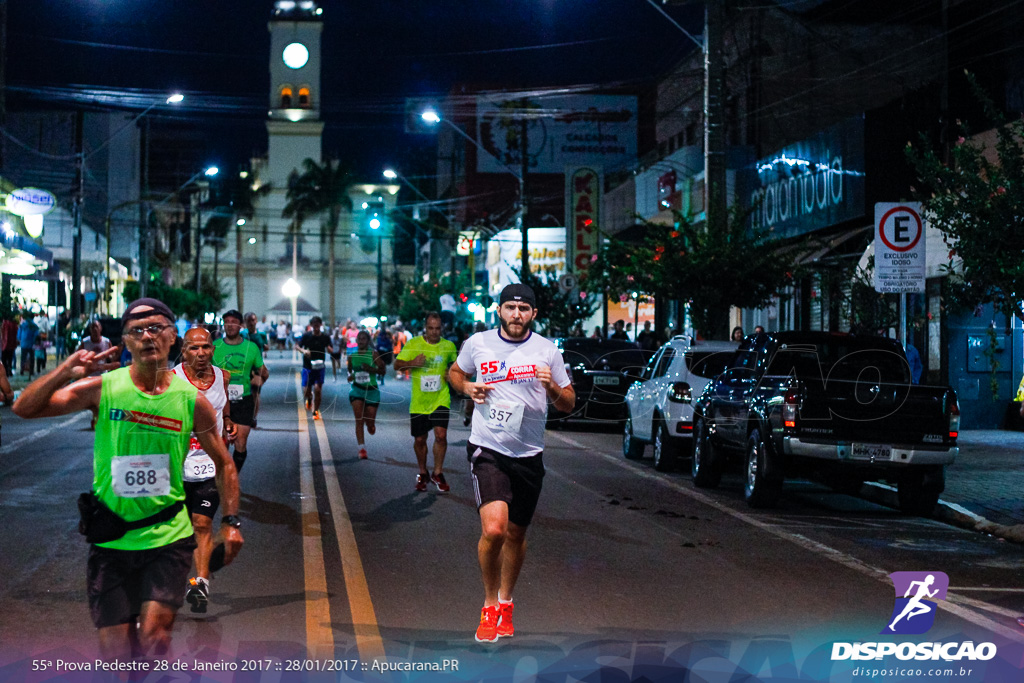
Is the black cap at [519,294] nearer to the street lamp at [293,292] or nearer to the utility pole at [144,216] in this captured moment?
the utility pole at [144,216]

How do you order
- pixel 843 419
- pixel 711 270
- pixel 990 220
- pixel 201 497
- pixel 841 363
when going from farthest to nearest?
pixel 711 270 < pixel 841 363 < pixel 843 419 < pixel 990 220 < pixel 201 497

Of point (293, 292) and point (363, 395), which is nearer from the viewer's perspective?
point (363, 395)

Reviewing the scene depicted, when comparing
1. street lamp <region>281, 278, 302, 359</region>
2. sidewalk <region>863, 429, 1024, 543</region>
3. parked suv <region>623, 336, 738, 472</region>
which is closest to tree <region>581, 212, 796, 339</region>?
sidewalk <region>863, 429, 1024, 543</region>

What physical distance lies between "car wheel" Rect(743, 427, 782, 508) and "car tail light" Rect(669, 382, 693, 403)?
2857mm

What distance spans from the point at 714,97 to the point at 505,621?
1831cm

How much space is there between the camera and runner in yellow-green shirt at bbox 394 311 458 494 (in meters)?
13.8

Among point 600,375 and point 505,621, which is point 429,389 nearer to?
point 505,621

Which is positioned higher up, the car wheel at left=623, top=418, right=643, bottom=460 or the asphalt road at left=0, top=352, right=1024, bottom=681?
the car wheel at left=623, top=418, right=643, bottom=460

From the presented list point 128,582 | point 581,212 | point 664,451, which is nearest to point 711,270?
point 664,451

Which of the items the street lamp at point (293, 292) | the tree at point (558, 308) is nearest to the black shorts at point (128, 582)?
the tree at point (558, 308)

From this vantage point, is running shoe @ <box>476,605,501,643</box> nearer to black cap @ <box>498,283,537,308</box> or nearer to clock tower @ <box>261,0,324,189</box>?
black cap @ <box>498,283,537,308</box>

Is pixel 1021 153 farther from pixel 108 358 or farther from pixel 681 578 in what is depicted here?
pixel 108 358

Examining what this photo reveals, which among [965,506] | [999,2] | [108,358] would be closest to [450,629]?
[108,358]

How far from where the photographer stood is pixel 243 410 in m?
12.6
